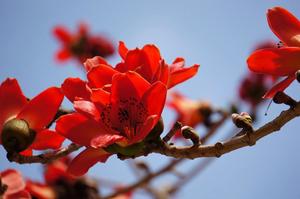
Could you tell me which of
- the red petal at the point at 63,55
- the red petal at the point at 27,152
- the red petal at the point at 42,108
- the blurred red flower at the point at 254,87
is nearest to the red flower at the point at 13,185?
the red petal at the point at 27,152

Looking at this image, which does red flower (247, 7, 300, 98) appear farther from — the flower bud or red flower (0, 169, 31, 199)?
red flower (0, 169, 31, 199)

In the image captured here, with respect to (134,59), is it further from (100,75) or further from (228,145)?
(228,145)

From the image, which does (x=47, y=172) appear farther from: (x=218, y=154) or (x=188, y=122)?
(x=218, y=154)

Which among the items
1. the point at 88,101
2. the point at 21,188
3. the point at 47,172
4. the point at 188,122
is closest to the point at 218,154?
the point at 88,101

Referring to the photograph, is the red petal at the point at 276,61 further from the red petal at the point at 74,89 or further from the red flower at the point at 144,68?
the red petal at the point at 74,89

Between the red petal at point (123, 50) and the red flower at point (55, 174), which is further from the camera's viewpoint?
the red flower at point (55, 174)

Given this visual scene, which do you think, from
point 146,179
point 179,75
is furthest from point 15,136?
point 146,179
